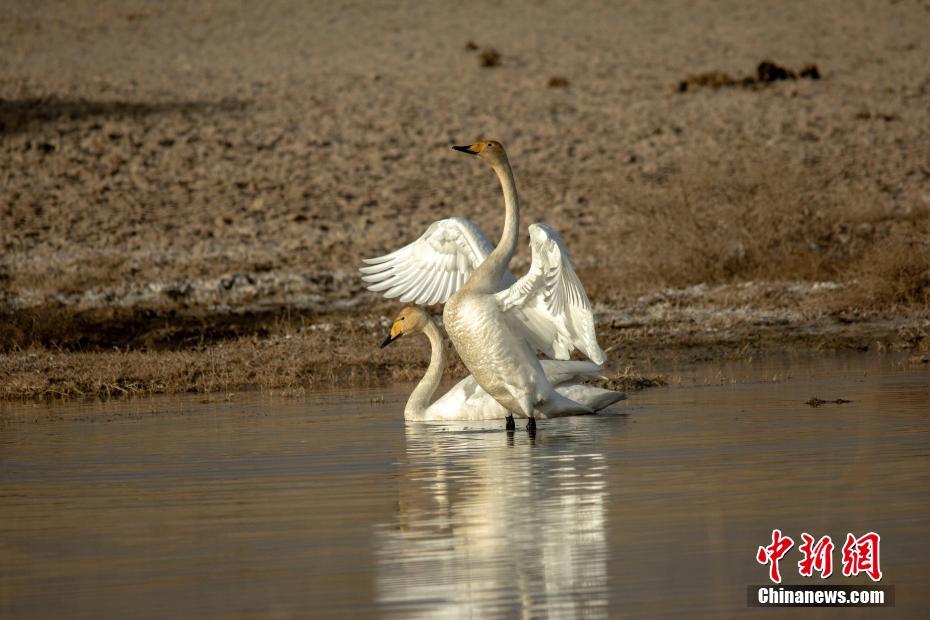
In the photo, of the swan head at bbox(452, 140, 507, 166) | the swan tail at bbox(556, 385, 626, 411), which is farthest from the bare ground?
the swan head at bbox(452, 140, 507, 166)

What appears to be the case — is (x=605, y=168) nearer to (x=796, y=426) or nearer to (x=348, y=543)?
(x=796, y=426)

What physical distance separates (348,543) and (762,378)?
7456 millimetres

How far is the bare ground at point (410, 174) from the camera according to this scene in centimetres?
1697

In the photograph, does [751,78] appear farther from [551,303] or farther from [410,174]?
[551,303]

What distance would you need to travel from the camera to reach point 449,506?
7.45m

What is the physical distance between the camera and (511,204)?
11.2 meters

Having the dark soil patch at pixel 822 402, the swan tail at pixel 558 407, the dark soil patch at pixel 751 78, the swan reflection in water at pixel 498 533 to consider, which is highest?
the dark soil patch at pixel 751 78

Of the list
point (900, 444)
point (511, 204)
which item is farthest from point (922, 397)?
point (511, 204)

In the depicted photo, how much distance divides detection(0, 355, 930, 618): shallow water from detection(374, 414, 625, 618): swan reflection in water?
2 cm

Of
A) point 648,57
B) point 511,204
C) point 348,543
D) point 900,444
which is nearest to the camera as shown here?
point 348,543

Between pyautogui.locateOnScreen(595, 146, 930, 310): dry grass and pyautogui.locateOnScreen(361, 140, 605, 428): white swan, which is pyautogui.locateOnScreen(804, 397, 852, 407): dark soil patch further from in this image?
pyautogui.locateOnScreen(595, 146, 930, 310): dry grass

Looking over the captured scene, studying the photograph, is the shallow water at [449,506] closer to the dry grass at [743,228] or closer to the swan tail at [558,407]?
the swan tail at [558,407]

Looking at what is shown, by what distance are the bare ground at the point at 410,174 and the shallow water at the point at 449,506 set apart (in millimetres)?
2931

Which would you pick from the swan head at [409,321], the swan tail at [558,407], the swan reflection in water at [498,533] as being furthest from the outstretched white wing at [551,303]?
the swan head at [409,321]
